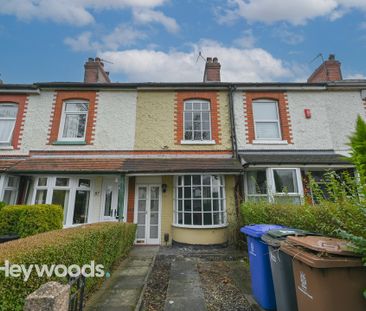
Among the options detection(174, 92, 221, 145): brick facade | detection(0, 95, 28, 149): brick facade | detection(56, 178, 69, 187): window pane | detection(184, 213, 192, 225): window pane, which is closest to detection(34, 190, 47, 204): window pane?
detection(56, 178, 69, 187): window pane

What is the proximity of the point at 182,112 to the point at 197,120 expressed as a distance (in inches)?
32.3

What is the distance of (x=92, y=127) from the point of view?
31.5 feet

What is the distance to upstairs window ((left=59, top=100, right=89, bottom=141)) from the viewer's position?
31.9ft

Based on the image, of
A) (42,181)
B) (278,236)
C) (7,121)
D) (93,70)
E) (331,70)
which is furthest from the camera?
(331,70)

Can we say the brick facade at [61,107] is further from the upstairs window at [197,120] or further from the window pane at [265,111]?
the window pane at [265,111]

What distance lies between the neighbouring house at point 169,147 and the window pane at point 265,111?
0.17 feet

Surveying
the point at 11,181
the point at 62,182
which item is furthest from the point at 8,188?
the point at 62,182

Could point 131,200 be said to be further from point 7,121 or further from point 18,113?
point 7,121

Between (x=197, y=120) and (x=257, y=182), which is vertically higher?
(x=197, y=120)

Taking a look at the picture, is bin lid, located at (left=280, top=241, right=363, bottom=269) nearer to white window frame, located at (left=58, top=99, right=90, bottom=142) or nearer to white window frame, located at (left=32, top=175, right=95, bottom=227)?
white window frame, located at (left=32, top=175, right=95, bottom=227)

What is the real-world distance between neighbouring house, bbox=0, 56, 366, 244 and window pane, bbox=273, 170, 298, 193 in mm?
41

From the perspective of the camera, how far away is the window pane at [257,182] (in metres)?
8.73

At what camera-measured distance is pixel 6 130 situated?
9.62 metres

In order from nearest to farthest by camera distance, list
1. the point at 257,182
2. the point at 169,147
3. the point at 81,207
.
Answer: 1. the point at 81,207
2. the point at 257,182
3. the point at 169,147
